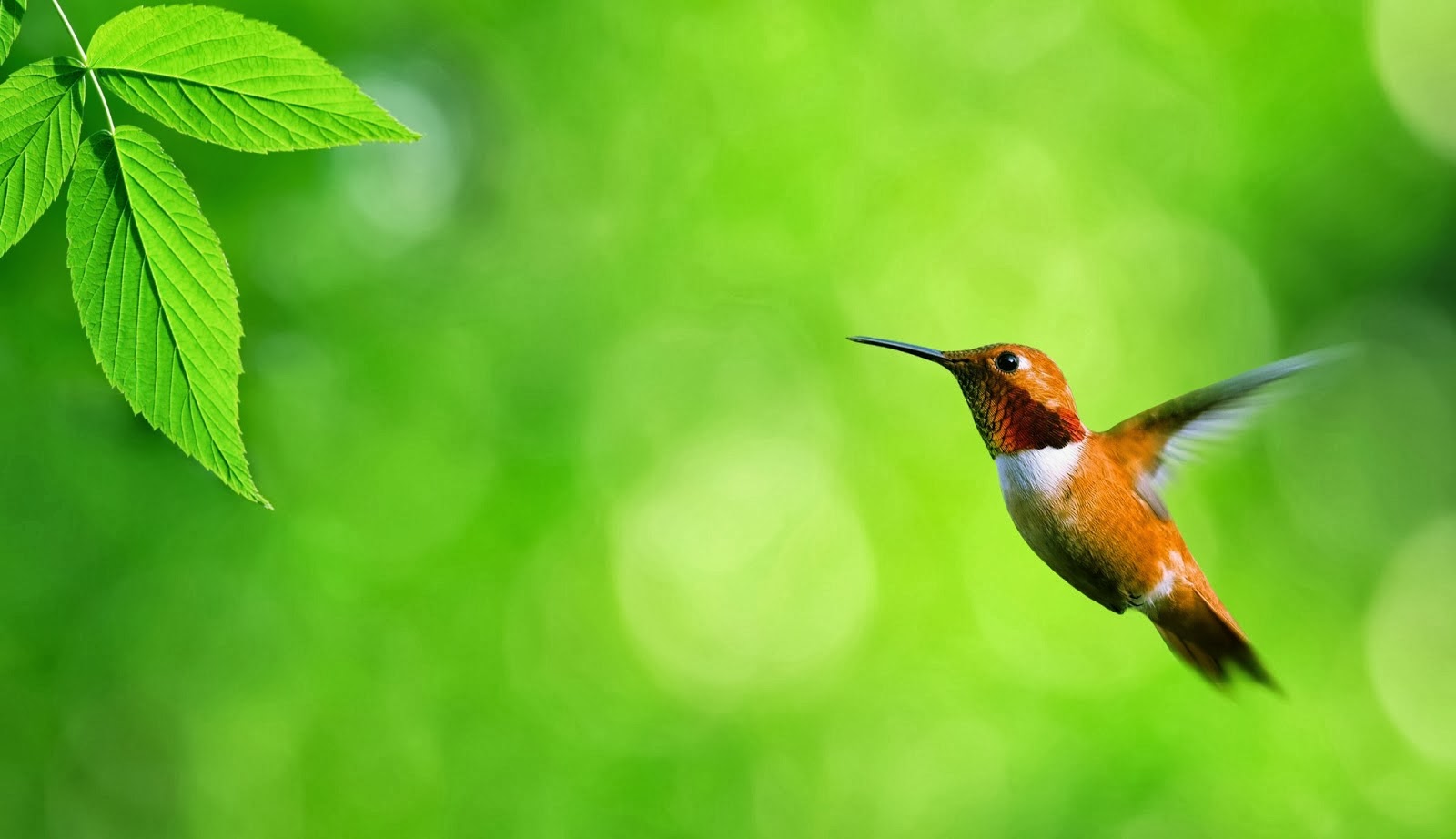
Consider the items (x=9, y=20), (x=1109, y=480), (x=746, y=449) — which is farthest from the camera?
(x=746, y=449)

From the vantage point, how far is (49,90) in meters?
0.86

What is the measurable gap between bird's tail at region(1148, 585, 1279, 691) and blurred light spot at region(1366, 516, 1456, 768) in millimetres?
7110

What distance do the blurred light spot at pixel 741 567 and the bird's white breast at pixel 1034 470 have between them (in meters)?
5.69

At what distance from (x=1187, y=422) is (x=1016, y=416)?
28 centimetres

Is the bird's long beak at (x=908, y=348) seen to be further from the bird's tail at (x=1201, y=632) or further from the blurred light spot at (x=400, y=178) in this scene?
the blurred light spot at (x=400, y=178)

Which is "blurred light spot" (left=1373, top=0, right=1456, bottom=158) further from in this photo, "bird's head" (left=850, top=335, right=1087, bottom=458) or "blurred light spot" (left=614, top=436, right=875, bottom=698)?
"bird's head" (left=850, top=335, right=1087, bottom=458)

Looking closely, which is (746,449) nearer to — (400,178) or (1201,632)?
(400,178)

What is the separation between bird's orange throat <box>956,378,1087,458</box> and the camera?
1070mm

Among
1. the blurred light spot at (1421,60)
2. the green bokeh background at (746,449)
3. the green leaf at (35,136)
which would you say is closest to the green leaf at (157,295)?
the green leaf at (35,136)

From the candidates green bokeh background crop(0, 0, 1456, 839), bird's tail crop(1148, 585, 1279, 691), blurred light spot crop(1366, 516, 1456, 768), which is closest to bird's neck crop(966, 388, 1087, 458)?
bird's tail crop(1148, 585, 1279, 691)

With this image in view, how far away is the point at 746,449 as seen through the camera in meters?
7.21

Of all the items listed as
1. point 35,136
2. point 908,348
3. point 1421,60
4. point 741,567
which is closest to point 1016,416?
point 908,348

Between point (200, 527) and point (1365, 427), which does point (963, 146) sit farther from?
point (200, 527)

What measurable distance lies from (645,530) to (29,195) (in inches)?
245
